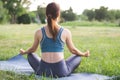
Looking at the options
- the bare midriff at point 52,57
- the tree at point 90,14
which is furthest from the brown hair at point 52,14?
the tree at point 90,14

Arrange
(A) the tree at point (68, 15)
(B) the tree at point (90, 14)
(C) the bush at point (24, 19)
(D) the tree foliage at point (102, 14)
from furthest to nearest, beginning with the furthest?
(B) the tree at point (90, 14) < (C) the bush at point (24, 19) < (D) the tree foliage at point (102, 14) < (A) the tree at point (68, 15)

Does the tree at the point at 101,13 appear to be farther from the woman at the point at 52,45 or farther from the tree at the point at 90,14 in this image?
the woman at the point at 52,45

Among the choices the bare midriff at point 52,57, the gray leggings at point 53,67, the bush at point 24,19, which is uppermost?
the bare midriff at point 52,57

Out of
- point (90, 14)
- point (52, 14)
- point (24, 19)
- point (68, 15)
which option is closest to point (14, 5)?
point (68, 15)

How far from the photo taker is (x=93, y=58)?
8234 millimetres

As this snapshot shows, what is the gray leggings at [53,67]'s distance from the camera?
5.55 m

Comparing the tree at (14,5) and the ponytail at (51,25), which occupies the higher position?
the ponytail at (51,25)

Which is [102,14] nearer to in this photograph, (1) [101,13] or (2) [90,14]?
(1) [101,13]

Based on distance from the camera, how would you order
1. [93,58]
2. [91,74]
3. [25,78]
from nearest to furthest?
[25,78] < [91,74] < [93,58]

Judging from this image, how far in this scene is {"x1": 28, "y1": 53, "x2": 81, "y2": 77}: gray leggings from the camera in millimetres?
5551

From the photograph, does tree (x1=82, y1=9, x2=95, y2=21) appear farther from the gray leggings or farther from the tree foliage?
the gray leggings

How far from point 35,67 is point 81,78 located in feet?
2.38

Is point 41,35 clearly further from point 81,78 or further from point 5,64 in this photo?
point 5,64

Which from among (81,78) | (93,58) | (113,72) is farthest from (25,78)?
(93,58)
